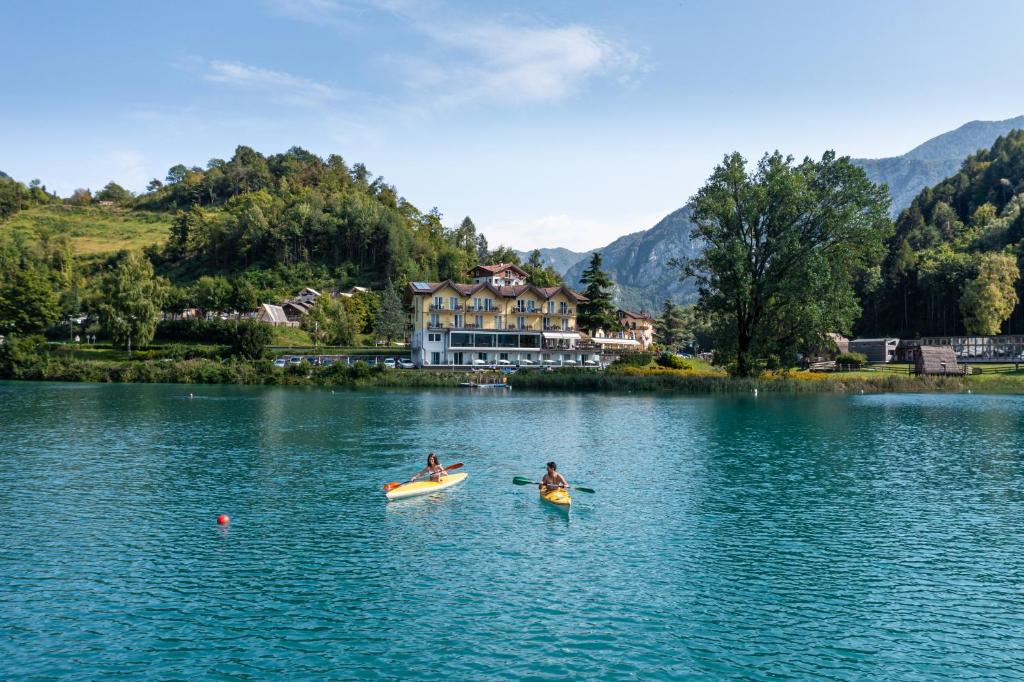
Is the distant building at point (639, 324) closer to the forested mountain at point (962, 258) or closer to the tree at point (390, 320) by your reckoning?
the forested mountain at point (962, 258)

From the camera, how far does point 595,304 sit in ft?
386

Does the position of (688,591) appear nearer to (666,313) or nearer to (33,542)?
(33,542)

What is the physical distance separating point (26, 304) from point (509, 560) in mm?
113077

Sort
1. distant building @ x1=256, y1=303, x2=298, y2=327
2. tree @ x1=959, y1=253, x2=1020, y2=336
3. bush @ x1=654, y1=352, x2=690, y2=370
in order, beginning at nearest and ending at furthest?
1. bush @ x1=654, y1=352, x2=690, y2=370
2. tree @ x1=959, y1=253, x2=1020, y2=336
3. distant building @ x1=256, y1=303, x2=298, y2=327

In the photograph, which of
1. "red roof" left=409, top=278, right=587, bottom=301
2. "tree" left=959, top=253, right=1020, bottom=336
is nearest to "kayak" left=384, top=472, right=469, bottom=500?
"red roof" left=409, top=278, right=587, bottom=301

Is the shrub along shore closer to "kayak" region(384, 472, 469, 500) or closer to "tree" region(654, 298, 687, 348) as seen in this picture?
"kayak" region(384, 472, 469, 500)

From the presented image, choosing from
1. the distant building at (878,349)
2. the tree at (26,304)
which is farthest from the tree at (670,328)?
the tree at (26,304)

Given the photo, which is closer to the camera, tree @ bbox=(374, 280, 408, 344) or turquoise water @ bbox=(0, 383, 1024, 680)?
turquoise water @ bbox=(0, 383, 1024, 680)

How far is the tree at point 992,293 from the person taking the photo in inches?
4685

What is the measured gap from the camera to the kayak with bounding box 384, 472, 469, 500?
29.4 metres

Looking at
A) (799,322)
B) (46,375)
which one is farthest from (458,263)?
(799,322)

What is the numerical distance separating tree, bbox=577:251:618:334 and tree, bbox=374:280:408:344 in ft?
113

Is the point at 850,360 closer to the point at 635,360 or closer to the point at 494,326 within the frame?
the point at 635,360

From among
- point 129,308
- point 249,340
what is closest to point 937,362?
point 249,340
